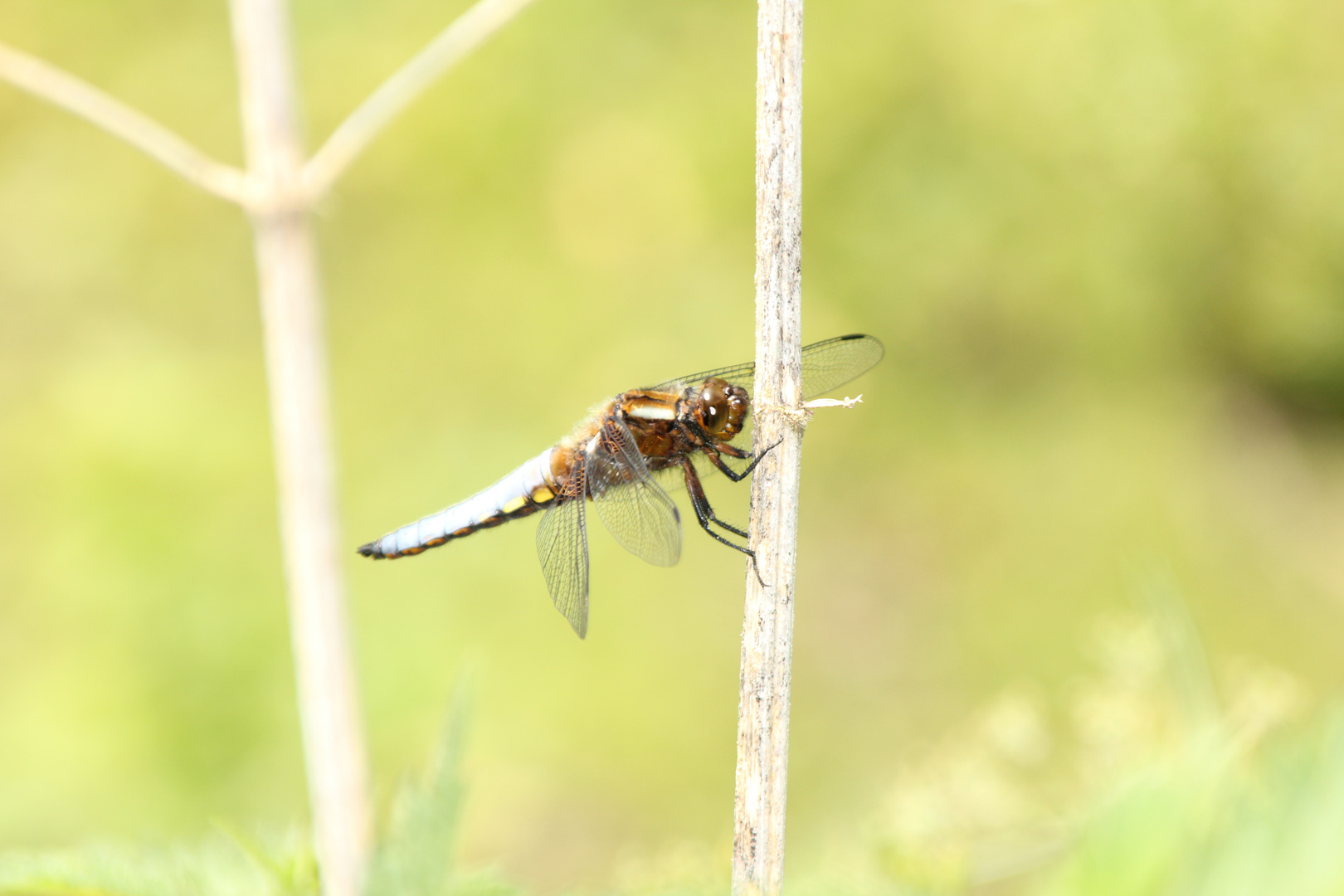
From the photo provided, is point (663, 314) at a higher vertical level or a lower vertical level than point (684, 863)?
higher

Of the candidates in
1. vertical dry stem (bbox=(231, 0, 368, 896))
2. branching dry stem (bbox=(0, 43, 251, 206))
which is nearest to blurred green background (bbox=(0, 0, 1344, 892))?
vertical dry stem (bbox=(231, 0, 368, 896))

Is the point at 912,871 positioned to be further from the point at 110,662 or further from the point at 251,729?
the point at 110,662

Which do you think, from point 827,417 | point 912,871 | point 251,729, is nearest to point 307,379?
point 912,871

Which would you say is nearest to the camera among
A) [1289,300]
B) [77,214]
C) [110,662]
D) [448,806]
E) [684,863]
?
[448,806]

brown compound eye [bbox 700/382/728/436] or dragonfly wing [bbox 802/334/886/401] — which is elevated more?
dragonfly wing [bbox 802/334/886/401]

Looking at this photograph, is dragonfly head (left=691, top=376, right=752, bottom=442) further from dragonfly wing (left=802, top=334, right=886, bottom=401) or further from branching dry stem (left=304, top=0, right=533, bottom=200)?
branching dry stem (left=304, top=0, right=533, bottom=200)

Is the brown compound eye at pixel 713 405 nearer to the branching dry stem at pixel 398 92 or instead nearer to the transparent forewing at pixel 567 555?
the transparent forewing at pixel 567 555

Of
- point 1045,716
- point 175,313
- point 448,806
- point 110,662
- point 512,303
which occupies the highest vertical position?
Result: point 175,313
